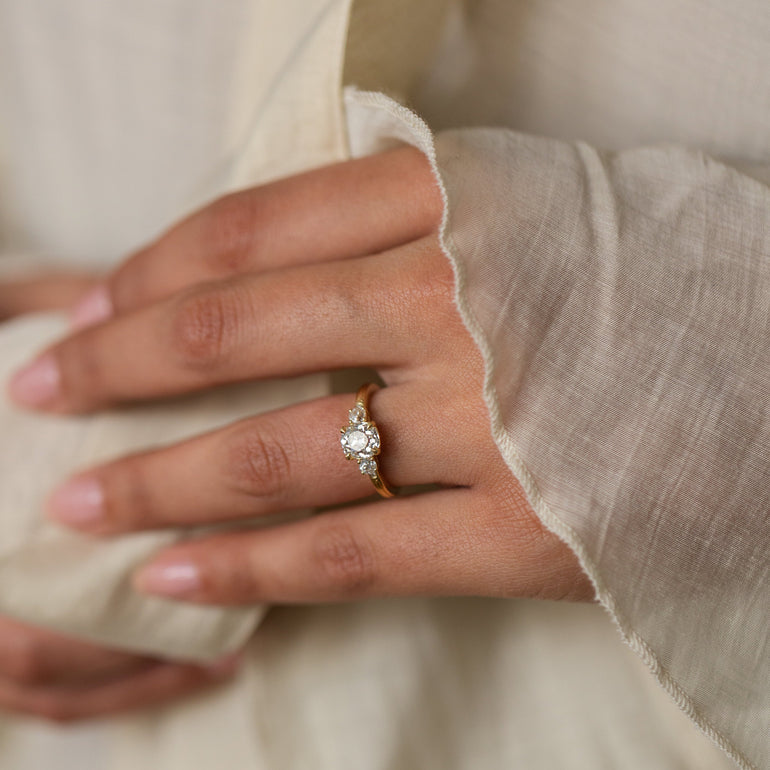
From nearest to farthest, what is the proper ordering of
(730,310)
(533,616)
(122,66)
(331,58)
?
(730,310), (331,58), (533,616), (122,66)

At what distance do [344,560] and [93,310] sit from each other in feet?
1.30

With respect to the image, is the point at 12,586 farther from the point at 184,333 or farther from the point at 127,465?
the point at 184,333

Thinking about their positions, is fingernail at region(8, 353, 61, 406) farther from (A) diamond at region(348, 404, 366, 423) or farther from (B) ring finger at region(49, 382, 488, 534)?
(A) diamond at region(348, 404, 366, 423)

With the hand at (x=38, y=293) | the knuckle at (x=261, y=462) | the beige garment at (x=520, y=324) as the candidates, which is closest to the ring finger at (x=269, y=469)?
the knuckle at (x=261, y=462)

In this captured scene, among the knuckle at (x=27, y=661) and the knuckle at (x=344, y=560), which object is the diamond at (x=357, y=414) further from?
the knuckle at (x=27, y=661)

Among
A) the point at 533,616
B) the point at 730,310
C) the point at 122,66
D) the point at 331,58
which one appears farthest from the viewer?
the point at 122,66

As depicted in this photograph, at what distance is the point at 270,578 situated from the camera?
24.5 inches

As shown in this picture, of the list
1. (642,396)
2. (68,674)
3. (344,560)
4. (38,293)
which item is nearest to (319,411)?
(344,560)

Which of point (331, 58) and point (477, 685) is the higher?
point (331, 58)

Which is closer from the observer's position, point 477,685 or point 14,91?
point 477,685

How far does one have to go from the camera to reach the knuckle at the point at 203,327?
0.61m

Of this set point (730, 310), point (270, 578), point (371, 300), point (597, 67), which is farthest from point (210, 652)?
point (597, 67)

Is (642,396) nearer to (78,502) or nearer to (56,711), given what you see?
(78,502)

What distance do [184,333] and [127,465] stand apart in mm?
142
